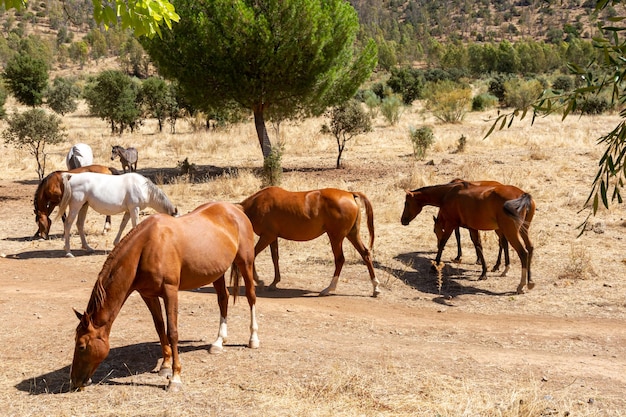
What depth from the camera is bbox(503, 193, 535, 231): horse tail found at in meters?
10.7

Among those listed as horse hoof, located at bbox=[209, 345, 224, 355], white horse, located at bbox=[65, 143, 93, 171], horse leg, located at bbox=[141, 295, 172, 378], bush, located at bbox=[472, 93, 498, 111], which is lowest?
horse hoof, located at bbox=[209, 345, 224, 355]

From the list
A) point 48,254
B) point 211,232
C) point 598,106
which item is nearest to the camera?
point 211,232

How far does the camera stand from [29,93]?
35156 mm

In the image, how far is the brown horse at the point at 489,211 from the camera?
35.2ft

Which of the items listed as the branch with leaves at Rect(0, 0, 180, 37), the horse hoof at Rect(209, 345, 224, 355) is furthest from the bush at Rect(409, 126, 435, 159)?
the branch with leaves at Rect(0, 0, 180, 37)

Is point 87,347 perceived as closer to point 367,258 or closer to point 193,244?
point 193,244

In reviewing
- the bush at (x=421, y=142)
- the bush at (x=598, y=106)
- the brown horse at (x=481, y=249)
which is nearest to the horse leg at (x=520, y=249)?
the brown horse at (x=481, y=249)

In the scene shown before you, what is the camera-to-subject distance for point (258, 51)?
21828mm

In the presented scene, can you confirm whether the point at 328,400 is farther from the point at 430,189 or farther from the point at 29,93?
the point at 29,93

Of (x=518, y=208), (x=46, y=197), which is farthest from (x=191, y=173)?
(x=518, y=208)

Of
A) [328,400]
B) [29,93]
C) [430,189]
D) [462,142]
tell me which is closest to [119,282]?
[328,400]

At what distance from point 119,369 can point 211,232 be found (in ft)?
5.66

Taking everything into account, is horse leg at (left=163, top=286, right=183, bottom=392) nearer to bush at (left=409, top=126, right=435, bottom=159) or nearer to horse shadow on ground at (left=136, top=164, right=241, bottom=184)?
horse shadow on ground at (left=136, top=164, right=241, bottom=184)

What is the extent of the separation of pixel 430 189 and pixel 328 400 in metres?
6.98
